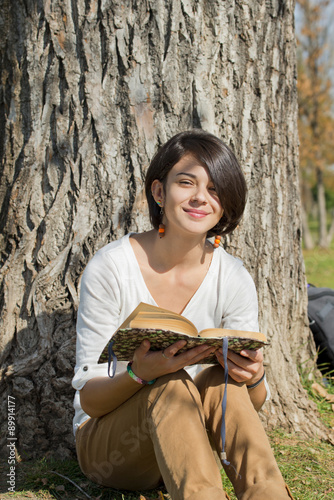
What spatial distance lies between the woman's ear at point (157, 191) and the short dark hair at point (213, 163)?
0.02m

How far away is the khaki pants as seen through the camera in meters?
1.87

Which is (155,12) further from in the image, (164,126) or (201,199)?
(201,199)

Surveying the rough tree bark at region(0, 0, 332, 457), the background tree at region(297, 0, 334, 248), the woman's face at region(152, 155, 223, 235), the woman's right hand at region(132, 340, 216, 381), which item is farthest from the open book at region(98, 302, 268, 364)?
the background tree at region(297, 0, 334, 248)

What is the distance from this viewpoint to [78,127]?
2963 millimetres

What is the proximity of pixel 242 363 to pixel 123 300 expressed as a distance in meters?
0.63

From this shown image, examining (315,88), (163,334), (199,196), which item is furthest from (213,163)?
(315,88)

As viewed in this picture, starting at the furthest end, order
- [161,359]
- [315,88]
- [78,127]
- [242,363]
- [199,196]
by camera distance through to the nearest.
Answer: [315,88] < [78,127] < [199,196] < [242,363] < [161,359]

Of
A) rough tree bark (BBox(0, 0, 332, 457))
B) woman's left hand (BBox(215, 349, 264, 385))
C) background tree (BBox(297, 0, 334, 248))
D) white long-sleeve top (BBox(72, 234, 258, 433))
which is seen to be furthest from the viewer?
background tree (BBox(297, 0, 334, 248))

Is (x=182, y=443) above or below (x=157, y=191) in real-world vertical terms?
below

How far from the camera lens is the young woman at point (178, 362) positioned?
6.39 feet

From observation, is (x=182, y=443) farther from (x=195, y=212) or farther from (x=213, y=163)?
(x=213, y=163)

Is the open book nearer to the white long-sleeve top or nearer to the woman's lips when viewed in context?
the white long-sleeve top

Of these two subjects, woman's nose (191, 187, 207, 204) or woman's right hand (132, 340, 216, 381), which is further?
woman's nose (191, 187, 207, 204)

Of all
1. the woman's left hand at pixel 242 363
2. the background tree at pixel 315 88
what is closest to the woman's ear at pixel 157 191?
the woman's left hand at pixel 242 363
